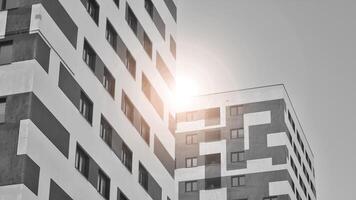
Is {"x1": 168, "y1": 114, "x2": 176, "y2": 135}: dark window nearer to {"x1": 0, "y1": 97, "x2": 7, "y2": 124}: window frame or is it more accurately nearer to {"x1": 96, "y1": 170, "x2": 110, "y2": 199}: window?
{"x1": 96, "y1": 170, "x2": 110, "y2": 199}: window

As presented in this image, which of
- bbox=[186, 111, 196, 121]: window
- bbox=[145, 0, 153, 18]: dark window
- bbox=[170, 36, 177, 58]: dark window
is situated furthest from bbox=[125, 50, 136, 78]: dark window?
bbox=[186, 111, 196, 121]: window

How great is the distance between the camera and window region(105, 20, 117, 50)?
181ft

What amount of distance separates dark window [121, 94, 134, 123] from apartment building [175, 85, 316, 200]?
43299 millimetres

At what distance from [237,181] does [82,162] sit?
5381cm

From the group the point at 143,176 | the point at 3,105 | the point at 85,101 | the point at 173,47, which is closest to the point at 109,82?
the point at 85,101

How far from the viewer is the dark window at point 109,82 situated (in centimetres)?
5359

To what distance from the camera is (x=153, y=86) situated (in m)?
61.7

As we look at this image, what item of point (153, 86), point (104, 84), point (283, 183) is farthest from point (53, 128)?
point (283, 183)

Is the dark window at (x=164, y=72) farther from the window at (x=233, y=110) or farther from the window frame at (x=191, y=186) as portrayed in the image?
the window frame at (x=191, y=186)

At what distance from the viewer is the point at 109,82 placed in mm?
54188

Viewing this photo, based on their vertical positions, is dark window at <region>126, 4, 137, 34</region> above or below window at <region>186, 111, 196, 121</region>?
below

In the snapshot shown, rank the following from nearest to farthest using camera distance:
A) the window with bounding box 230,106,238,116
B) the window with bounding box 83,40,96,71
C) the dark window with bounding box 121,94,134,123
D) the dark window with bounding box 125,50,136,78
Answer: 1. the window with bounding box 83,40,96,71
2. the dark window with bounding box 121,94,134,123
3. the dark window with bounding box 125,50,136,78
4. the window with bounding box 230,106,238,116

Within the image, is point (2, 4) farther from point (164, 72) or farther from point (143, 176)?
point (164, 72)

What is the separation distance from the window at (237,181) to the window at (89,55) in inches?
2006
